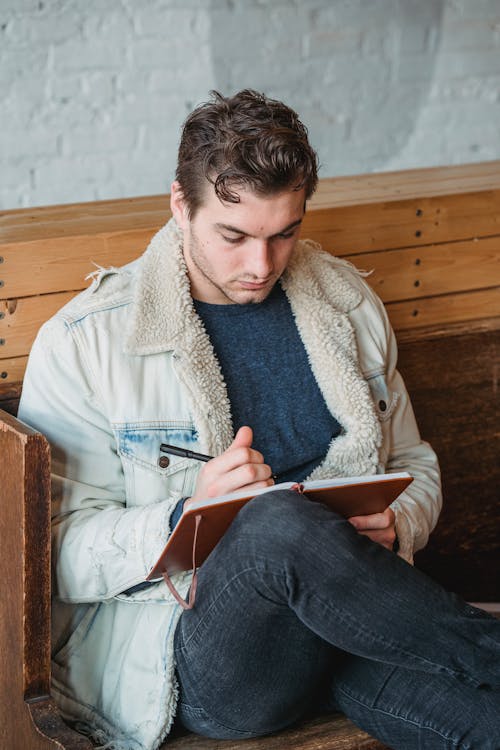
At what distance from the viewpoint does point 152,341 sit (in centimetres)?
168

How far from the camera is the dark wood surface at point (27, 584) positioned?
1443 mm

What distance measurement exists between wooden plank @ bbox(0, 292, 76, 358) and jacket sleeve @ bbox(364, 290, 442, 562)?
2.11 ft

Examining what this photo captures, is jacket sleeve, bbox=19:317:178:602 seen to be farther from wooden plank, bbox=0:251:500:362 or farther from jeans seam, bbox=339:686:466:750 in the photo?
wooden plank, bbox=0:251:500:362

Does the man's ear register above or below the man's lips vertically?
above

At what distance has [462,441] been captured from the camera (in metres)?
2.35

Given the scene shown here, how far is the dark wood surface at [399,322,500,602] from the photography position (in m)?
2.30

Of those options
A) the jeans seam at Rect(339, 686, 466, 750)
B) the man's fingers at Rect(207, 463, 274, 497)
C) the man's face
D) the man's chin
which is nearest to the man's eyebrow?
the man's face

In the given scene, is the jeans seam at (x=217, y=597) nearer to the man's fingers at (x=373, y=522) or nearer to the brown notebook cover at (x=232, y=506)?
the brown notebook cover at (x=232, y=506)

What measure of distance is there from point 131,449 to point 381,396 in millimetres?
538

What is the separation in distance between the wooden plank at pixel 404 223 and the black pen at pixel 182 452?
71 cm

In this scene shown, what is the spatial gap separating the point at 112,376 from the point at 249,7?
76.5 inches

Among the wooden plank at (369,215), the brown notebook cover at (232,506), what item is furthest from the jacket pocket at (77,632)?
the wooden plank at (369,215)

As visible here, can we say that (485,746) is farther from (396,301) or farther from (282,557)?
(396,301)

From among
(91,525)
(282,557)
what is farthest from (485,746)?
(91,525)
